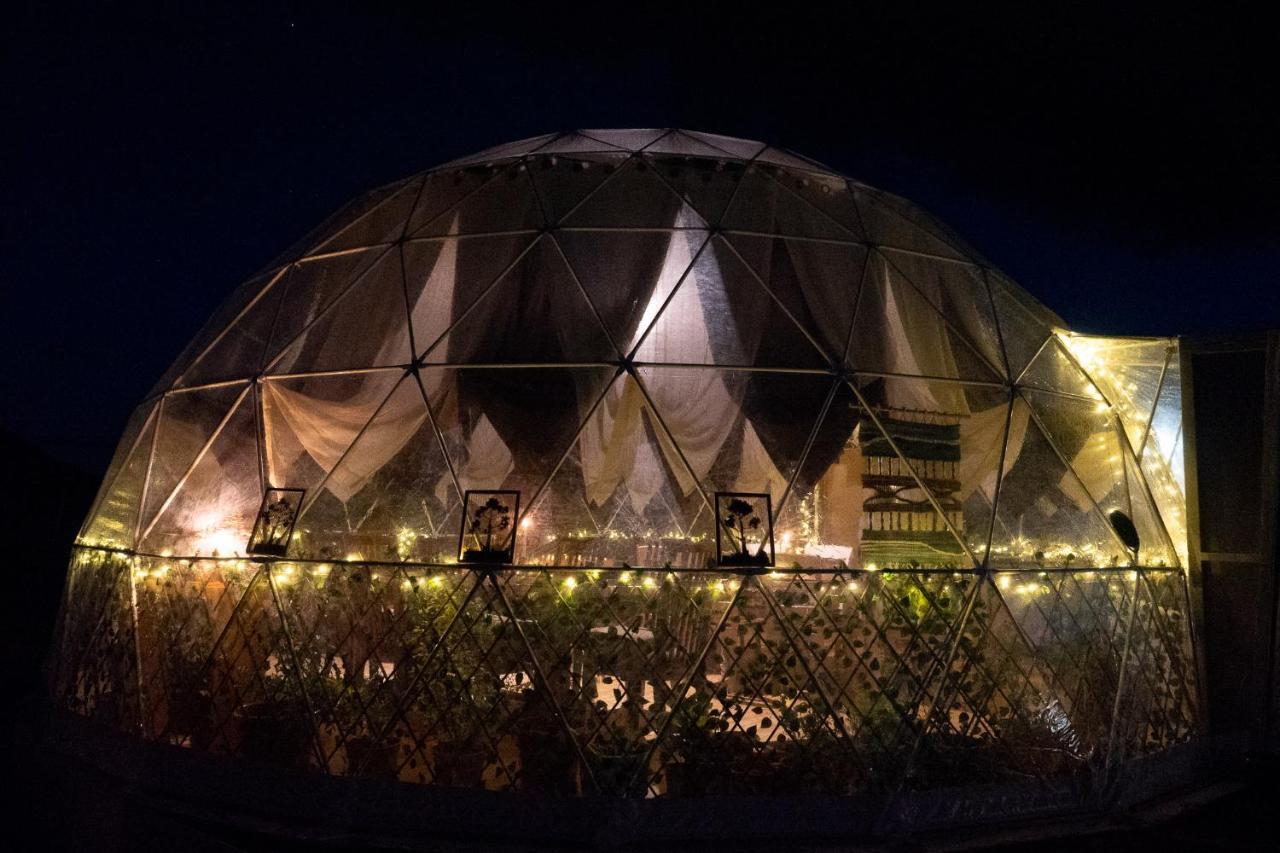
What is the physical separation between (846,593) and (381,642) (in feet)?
11.7

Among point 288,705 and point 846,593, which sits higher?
point 846,593

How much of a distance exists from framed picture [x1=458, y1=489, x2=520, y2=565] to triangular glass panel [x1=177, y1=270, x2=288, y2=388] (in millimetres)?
3029

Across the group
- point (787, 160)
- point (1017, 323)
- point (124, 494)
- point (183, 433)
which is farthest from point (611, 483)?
point (124, 494)

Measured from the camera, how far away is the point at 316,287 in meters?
10.4

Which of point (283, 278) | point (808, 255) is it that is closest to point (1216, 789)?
point (808, 255)

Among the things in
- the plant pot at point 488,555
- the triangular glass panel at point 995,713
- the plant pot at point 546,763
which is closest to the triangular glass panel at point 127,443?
the plant pot at point 488,555

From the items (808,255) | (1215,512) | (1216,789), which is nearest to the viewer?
(1216,789)

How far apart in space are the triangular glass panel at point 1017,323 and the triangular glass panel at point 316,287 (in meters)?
5.96

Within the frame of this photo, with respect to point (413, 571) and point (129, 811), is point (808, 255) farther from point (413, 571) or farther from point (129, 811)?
point (129, 811)

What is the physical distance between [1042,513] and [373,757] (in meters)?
5.88

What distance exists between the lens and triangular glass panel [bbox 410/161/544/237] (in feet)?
32.2

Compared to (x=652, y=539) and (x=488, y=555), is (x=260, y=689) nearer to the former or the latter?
(x=488, y=555)

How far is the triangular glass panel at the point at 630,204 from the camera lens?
9711mm

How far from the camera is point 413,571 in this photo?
8.05 m
